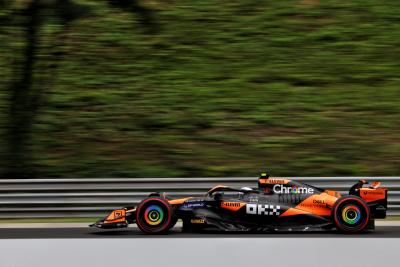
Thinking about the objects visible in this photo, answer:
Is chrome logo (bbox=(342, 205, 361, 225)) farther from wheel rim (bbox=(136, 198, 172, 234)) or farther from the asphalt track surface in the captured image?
wheel rim (bbox=(136, 198, 172, 234))

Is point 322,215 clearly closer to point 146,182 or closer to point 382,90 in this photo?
point 146,182

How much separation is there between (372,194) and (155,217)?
2436 millimetres

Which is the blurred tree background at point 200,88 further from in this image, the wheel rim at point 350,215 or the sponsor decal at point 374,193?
the wheel rim at point 350,215

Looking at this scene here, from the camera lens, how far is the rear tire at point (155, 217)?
8.67 meters

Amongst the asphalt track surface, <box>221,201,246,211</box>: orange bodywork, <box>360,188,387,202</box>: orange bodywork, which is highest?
<box>360,188,387,202</box>: orange bodywork

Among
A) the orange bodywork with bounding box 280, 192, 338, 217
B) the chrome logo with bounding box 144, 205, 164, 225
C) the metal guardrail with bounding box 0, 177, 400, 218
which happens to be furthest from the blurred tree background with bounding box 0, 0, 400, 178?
the chrome logo with bounding box 144, 205, 164, 225

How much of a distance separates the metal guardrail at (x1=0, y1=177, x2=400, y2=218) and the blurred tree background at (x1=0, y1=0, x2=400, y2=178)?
1.49 m

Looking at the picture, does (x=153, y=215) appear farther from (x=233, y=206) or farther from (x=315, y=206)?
(x=315, y=206)

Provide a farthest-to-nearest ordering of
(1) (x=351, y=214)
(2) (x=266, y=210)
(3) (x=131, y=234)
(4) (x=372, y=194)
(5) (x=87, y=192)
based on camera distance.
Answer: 1. (5) (x=87, y=192)
2. (3) (x=131, y=234)
3. (4) (x=372, y=194)
4. (2) (x=266, y=210)
5. (1) (x=351, y=214)

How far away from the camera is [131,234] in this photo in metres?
8.94

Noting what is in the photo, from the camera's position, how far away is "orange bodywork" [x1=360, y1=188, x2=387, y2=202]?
8727mm

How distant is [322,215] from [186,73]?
24.7 ft

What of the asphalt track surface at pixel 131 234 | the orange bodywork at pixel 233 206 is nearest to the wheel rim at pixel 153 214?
the asphalt track surface at pixel 131 234

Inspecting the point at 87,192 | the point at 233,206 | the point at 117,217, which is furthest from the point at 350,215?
the point at 87,192
